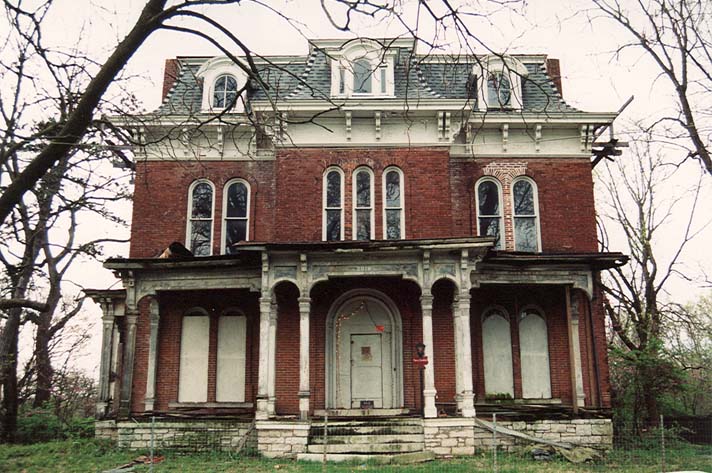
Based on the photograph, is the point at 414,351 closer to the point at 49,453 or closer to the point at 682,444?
the point at 682,444

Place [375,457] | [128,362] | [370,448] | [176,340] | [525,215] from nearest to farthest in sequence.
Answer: [375,457] < [370,448] < [128,362] < [176,340] < [525,215]

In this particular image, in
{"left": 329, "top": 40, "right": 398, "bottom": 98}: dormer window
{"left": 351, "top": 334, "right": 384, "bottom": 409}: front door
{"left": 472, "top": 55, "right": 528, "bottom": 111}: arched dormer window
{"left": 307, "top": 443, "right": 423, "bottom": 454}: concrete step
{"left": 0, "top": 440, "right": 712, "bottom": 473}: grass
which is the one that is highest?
{"left": 329, "top": 40, "right": 398, "bottom": 98}: dormer window

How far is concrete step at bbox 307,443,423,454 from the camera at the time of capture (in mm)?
14289

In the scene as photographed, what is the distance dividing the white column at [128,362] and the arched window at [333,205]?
5.11m

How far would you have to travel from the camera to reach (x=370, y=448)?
564 inches

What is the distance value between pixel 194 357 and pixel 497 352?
25.9 feet

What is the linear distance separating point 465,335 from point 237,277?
545 cm

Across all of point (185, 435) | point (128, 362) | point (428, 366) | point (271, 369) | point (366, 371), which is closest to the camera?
point (428, 366)

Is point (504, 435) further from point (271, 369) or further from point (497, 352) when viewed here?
point (271, 369)

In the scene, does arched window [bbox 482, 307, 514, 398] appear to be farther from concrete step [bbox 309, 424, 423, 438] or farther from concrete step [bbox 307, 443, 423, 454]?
concrete step [bbox 307, 443, 423, 454]

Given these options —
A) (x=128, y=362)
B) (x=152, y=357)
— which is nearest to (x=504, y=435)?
(x=152, y=357)

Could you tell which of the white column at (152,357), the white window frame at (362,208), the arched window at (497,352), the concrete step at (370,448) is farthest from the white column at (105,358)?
the arched window at (497,352)

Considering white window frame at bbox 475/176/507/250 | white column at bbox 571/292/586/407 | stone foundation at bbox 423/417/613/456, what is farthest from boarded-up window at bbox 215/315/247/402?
white column at bbox 571/292/586/407

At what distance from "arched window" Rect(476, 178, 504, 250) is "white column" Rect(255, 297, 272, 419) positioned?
6.53 meters
